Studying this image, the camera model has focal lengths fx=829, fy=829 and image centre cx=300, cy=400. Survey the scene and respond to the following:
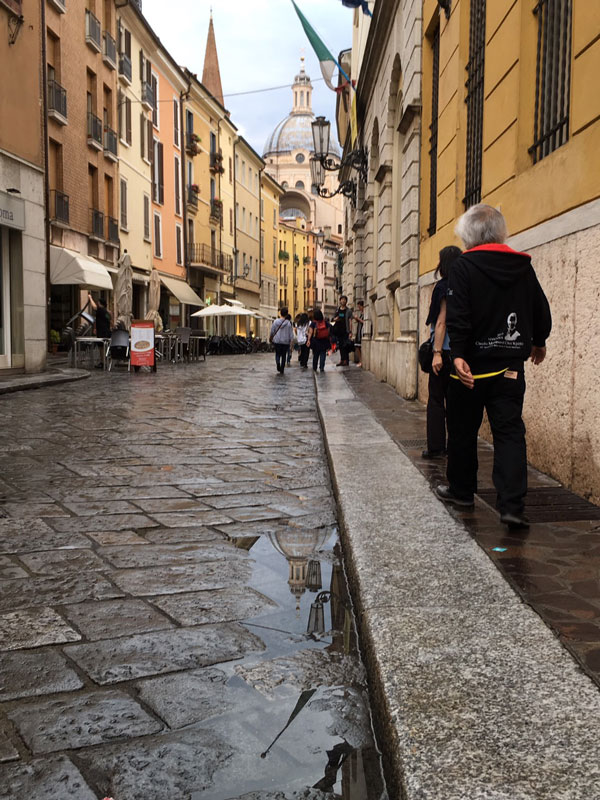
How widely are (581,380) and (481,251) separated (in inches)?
46.3

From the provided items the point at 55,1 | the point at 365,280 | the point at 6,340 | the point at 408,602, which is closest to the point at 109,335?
the point at 6,340

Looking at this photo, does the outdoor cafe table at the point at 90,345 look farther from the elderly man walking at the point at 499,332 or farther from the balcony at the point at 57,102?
the elderly man walking at the point at 499,332

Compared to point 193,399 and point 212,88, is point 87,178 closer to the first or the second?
point 193,399

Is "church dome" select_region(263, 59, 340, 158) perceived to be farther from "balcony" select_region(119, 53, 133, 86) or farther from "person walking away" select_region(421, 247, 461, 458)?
"person walking away" select_region(421, 247, 461, 458)

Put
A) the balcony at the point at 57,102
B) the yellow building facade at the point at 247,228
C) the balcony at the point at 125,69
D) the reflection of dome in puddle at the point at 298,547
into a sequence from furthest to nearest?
the yellow building facade at the point at 247,228 < the balcony at the point at 125,69 < the balcony at the point at 57,102 < the reflection of dome in puddle at the point at 298,547

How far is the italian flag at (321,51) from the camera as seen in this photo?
18.8m

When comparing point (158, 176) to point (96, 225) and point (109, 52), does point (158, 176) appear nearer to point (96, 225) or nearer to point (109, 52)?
point (109, 52)

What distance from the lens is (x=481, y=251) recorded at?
155 inches

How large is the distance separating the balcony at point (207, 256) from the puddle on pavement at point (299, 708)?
→ 3717 cm

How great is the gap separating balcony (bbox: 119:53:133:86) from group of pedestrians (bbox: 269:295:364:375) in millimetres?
11988

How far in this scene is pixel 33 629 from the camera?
2.88m

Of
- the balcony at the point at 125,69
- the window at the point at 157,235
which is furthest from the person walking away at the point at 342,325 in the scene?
the window at the point at 157,235

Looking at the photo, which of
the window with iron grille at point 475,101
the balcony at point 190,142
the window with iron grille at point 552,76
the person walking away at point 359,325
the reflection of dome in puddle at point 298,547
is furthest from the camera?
the balcony at point 190,142

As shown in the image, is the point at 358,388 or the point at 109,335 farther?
the point at 109,335
